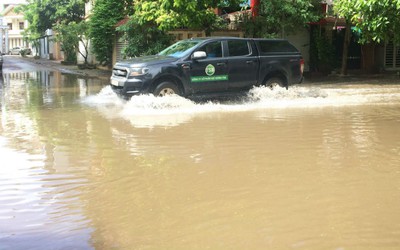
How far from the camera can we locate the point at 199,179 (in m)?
5.83

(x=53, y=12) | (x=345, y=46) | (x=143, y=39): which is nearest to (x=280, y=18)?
(x=345, y=46)

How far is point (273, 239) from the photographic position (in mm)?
4117

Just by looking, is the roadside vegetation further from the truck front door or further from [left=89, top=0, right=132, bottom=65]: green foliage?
the truck front door

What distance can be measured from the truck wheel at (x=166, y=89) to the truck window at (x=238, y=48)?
6.03ft

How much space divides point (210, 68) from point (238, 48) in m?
1.10

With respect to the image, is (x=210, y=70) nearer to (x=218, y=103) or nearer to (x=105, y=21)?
(x=218, y=103)

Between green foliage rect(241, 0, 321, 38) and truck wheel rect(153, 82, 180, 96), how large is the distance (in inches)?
339

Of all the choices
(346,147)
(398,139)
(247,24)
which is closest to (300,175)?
(346,147)

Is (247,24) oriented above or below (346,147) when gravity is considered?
above

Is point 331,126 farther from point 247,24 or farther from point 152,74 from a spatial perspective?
point 247,24

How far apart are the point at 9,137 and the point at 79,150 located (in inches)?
67.8

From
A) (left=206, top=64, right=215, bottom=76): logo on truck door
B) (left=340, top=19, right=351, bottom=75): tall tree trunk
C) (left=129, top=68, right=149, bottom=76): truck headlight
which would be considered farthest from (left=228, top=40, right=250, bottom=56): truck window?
(left=340, top=19, right=351, bottom=75): tall tree trunk

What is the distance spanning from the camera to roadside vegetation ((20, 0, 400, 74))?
12.8 meters

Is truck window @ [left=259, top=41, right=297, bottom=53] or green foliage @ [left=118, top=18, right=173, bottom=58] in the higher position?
green foliage @ [left=118, top=18, right=173, bottom=58]
